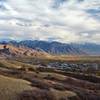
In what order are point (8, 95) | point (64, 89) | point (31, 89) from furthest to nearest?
1. point (64, 89)
2. point (31, 89)
3. point (8, 95)

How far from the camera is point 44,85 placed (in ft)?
213

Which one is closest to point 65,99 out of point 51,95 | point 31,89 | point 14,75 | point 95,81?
point 51,95

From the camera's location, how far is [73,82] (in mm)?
83875

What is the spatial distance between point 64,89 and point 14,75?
17.2 metres

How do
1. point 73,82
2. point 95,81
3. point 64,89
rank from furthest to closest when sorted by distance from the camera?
point 95,81, point 73,82, point 64,89

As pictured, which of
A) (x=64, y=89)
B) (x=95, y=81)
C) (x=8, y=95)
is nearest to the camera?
(x=8, y=95)

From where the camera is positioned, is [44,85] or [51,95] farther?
[44,85]

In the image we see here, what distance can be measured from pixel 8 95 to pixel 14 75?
911 inches

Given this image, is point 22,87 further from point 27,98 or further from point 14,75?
point 14,75

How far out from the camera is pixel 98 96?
60188 mm

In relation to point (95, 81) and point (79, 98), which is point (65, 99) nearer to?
point (79, 98)

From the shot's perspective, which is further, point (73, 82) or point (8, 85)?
point (73, 82)

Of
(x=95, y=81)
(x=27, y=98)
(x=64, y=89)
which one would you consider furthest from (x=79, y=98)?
(x=95, y=81)

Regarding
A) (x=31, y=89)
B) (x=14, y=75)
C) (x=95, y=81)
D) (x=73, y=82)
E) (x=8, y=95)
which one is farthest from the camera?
(x=95, y=81)
